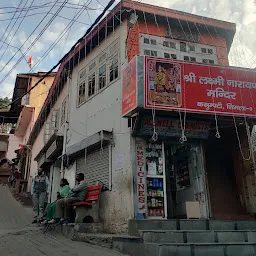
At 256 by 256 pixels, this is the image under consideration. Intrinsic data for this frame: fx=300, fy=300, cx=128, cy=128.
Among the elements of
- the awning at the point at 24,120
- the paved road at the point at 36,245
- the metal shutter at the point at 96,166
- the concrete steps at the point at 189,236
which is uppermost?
the awning at the point at 24,120

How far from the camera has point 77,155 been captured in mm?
11133

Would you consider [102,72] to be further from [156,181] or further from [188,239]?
[188,239]

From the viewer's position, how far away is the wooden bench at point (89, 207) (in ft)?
26.8

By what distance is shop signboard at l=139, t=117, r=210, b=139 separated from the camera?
8.55 meters

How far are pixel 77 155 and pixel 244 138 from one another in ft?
19.2

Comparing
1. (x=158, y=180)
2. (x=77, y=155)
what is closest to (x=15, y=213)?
(x=77, y=155)

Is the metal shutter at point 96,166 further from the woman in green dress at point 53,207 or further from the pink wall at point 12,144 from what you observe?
the pink wall at point 12,144

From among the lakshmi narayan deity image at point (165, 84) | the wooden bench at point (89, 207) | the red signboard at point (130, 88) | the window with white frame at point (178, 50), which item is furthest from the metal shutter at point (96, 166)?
the window with white frame at point (178, 50)

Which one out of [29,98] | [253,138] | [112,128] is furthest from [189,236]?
[29,98]

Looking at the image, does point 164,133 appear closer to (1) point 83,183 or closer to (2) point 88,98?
(1) point 83,183

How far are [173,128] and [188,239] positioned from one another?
141 inches

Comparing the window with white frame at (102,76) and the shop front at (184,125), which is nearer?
the shop front at (184,125)

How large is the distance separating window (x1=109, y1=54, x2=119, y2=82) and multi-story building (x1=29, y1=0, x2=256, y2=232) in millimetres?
42

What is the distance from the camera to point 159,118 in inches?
339
